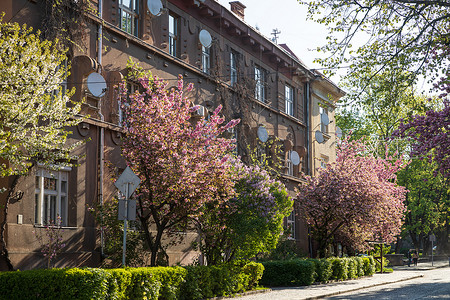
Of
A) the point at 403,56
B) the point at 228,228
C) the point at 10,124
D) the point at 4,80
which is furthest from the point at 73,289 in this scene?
the point at 403,56

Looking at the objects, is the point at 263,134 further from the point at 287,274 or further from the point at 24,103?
the point at 24,103

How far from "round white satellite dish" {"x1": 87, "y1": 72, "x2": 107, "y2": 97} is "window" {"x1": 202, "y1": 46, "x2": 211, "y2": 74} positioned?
7.85 meters

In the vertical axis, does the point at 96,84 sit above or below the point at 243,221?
above

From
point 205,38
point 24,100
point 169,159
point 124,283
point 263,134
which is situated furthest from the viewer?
point 263,134

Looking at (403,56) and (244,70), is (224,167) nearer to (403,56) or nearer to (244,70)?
(403,56)

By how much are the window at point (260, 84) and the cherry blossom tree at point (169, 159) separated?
13.4m

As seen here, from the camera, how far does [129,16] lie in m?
22.5

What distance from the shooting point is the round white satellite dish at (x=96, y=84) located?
63.6ft

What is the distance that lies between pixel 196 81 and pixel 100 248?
912 centimetres

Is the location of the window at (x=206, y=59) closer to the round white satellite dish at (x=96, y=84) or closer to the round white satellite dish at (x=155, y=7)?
the round white satellite dish at (x=155, y=7)

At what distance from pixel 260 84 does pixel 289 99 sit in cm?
462

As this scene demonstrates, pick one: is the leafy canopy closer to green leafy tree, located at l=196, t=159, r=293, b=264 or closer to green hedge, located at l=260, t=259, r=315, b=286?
green leafy tree, located at l=196, t=159, r=293, b=264

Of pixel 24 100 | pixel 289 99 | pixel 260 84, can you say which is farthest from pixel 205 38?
pixel 24 100

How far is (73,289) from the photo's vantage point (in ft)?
43.9
